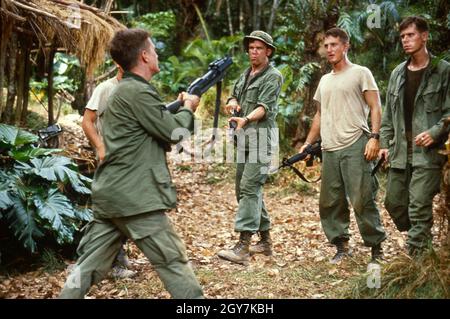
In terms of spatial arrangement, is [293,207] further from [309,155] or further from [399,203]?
[399,203]

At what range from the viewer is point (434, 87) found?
16.1 ft

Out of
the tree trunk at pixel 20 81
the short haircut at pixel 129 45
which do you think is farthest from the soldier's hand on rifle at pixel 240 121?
the tree trunk at pixel 20 81

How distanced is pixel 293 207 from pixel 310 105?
267 cm

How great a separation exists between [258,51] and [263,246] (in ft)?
7.54

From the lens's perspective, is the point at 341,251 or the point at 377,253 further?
the point at 341,251

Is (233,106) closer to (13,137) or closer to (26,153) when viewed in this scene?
(26,153)

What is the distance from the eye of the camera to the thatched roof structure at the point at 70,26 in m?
7.35

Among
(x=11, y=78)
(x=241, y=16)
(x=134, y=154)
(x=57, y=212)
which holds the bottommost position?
(x=57, y=212)

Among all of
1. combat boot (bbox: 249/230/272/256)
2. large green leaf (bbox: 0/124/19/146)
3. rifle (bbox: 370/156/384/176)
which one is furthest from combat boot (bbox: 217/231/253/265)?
large green leaf (bbox: 0/124/19/146)

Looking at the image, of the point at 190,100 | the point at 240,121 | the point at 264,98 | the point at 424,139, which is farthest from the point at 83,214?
the point at 424,139

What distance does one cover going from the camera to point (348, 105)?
18.3ft

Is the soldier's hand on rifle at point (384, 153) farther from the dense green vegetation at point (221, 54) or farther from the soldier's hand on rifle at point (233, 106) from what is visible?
the soldier's hand on rifle at point (233, 106)

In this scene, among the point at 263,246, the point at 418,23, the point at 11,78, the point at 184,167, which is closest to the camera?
the point at 418,23
